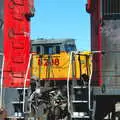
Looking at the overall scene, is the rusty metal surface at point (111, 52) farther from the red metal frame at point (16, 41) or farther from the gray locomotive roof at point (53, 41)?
the gray locomotive roof at point (53, 41)

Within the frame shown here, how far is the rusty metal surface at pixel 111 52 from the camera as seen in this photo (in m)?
8.98

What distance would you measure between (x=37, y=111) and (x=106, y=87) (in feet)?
4.84

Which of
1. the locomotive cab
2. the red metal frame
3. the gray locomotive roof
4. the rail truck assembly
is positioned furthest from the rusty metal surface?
the gray locomotive roof

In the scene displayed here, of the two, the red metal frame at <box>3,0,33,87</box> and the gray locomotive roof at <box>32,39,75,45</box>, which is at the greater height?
the gray locomotive roof at <box>32,39,75,45</box>

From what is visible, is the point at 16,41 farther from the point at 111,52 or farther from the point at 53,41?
the point at 53,41

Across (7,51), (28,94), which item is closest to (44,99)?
(28,94)

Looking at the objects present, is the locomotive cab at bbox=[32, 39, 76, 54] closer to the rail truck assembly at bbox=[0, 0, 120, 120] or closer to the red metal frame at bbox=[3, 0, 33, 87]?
the red metal frame at bbox=[3, 0, 33, 87]

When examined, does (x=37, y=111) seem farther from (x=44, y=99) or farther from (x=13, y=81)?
(x=13, y=81)

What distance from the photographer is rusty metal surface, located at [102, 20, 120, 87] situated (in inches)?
354

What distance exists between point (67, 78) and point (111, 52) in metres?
1.10

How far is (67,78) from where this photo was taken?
30.8 feet

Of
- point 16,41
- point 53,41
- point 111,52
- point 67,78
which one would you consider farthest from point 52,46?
point 111,52

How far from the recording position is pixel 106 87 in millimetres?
8703

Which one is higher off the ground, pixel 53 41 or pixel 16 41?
pixel 53 41
